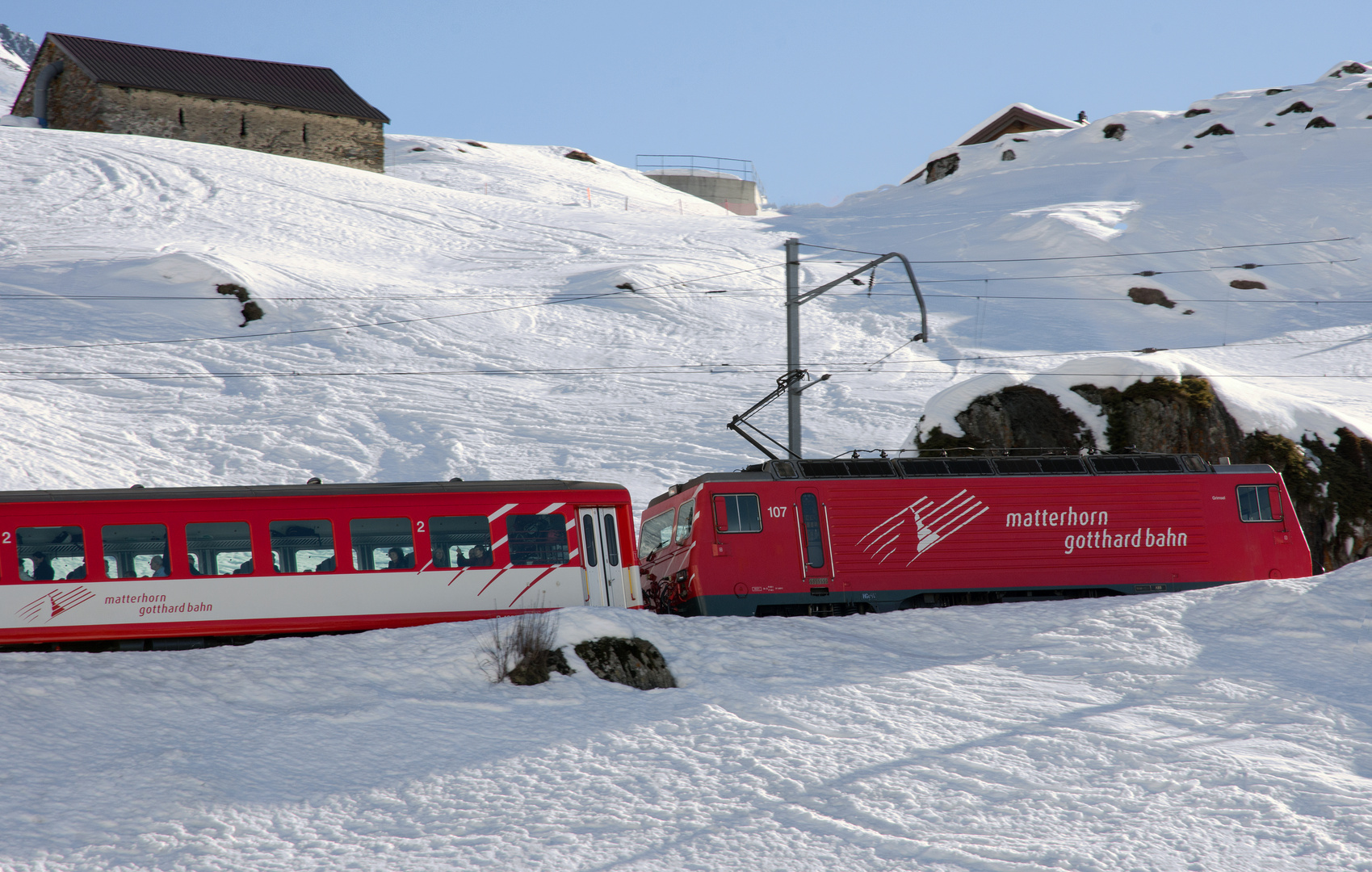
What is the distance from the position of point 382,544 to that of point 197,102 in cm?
5476

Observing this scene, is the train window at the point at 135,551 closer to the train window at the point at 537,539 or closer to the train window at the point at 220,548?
the train window at the point at 220,548

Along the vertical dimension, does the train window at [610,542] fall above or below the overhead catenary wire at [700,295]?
below

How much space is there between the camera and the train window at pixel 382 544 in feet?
53.3

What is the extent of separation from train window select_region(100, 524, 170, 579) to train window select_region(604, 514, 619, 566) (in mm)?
6314

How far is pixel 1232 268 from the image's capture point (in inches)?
1876

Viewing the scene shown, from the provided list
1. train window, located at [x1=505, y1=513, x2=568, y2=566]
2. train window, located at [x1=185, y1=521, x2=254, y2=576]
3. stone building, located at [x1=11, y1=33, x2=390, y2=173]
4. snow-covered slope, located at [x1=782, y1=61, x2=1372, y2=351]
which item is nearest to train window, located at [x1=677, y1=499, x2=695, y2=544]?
train window, located at [x1=505, y1=513, x2=568, y2=566]

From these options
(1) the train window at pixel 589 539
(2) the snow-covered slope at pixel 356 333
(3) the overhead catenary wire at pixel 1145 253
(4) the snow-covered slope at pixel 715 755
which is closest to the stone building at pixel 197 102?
(2) the snow-covered slope at pixel 356 333

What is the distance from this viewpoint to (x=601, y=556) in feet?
56.7

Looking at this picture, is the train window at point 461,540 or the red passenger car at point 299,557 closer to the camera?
the red passenger car at point 299,557

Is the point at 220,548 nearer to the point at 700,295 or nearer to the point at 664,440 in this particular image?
the point at 664,440

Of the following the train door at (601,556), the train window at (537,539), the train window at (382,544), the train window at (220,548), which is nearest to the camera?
the train window at (220,548)

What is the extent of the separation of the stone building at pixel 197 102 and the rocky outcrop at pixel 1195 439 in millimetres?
50666

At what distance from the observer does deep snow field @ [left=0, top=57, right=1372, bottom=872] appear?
10.7 m

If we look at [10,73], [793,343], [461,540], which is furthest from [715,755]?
[10,73]
